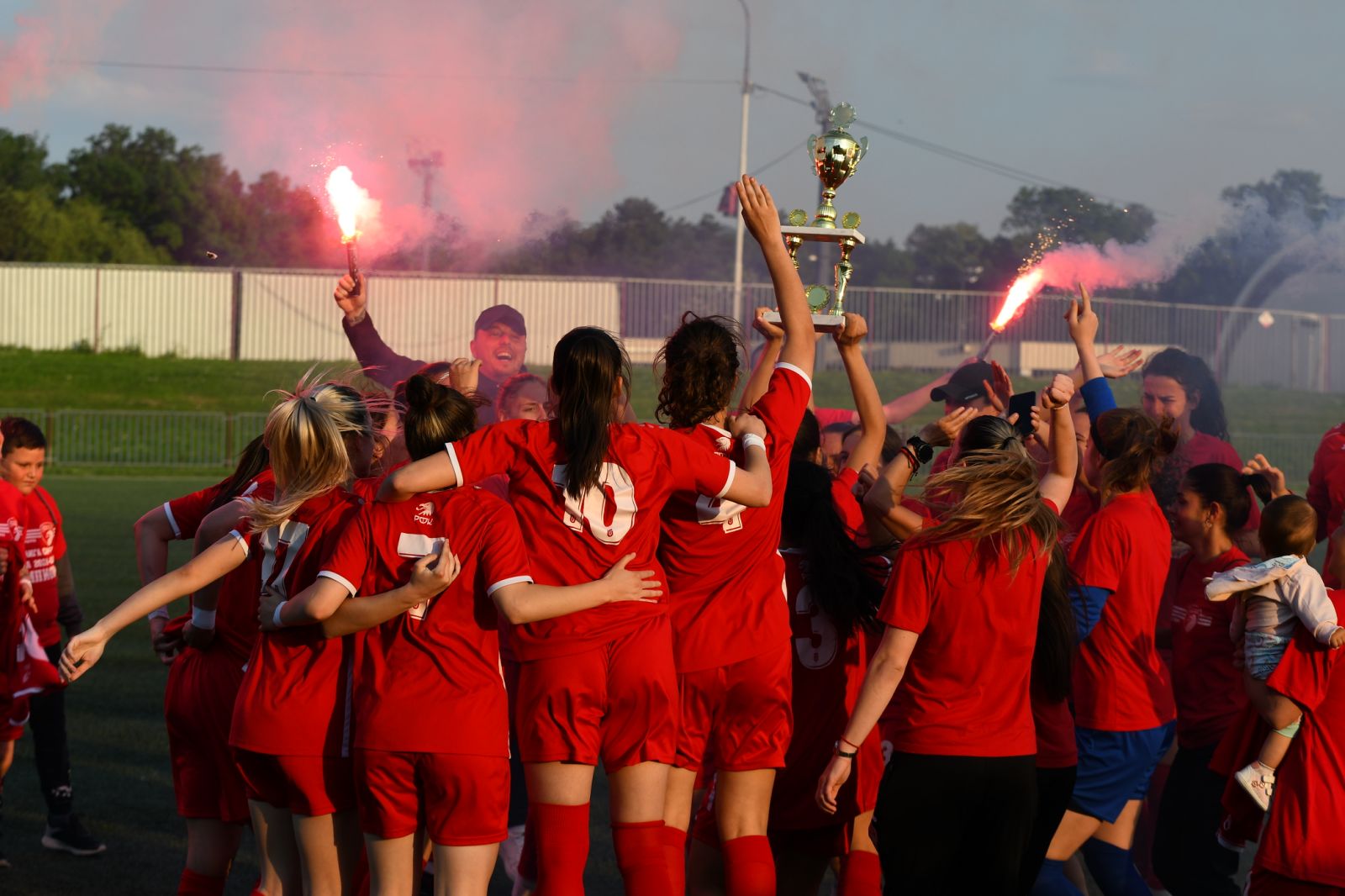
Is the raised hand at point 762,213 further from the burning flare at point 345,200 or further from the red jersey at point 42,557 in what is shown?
the red jersey at point 42,557

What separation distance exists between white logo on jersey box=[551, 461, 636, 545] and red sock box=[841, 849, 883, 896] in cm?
153

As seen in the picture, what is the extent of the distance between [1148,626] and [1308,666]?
0.92 meters

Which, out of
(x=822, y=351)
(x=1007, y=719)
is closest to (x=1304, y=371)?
(x=822, y=351)

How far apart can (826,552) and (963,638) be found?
2.40 feet

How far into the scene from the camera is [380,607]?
3.69m

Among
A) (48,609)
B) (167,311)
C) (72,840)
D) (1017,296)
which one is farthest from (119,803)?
(167,311)

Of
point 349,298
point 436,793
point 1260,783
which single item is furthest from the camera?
point 349,298

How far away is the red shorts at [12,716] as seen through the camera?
19.7 ft

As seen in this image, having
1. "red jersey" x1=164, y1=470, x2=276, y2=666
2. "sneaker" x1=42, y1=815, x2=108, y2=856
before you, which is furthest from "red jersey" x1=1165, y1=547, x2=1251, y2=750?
"sneaker" x1=42, y1=815, x2=108, y2=856

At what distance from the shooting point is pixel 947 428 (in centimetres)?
477

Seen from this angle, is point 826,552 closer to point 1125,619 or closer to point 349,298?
point 1125,619

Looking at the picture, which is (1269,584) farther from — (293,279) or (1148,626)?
(293,279)

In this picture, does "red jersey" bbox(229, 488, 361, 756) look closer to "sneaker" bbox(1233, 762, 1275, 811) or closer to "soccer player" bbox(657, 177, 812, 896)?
"soccer player" bbox(657, 177, 812, 896)

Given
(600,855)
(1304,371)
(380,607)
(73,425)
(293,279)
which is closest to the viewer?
(380,607)
